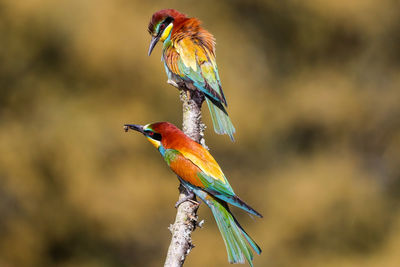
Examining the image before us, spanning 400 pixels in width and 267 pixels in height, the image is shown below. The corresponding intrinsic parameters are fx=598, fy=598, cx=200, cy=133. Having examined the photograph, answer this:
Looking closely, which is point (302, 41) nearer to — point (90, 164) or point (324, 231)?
point (324, 231)

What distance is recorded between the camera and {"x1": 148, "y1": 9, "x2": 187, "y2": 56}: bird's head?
2.40m

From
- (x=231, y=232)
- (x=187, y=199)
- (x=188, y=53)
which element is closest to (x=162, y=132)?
(x=187, y=199)

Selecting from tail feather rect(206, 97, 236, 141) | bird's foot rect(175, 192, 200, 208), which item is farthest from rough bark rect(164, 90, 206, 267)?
tail feather rect(206, 97, 236, 141)

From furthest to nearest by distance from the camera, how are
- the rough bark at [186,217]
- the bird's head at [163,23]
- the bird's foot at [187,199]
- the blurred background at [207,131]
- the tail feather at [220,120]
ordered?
the blurred background at [207,131] → the bird's head at [163,23] → the tail feather at [220,120] → the bird's foot at [187,199] → the rough bark at [186,217]

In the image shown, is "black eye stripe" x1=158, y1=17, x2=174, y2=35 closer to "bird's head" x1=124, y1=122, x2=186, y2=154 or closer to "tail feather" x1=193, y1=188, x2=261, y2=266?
"bird's head" x1=124, y1=122, x2=186, y2=154

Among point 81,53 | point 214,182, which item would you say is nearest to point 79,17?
point 81,53

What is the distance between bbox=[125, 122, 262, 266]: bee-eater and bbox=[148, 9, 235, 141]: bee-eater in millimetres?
485

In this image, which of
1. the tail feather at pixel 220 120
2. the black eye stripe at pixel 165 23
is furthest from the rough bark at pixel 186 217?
the black eye stripe at pixel 165 23

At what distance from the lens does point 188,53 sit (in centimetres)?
240

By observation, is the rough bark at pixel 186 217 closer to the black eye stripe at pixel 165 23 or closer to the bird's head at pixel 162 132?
the bird's head at pixel 162 132

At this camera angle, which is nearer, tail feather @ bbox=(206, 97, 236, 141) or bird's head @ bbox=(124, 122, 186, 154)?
bird's head @ bbox=(124, 122, 186, 154)

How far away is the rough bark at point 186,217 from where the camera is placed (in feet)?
4.49

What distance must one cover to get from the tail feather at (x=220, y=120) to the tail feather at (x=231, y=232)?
0.43m

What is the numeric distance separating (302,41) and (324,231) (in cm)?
271
